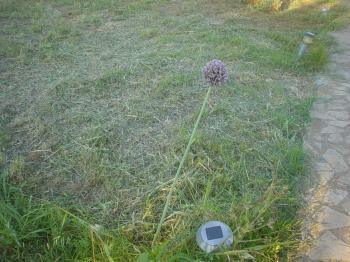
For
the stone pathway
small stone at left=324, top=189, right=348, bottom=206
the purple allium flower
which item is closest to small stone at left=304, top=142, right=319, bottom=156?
the stone pathway

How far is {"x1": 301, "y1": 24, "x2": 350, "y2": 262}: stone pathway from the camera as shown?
7.41 ft

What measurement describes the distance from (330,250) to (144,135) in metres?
1.58

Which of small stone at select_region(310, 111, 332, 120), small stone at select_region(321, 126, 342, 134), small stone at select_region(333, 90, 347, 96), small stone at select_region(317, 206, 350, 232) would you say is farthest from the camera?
small stone at select_region(333, 90, 347, 96)

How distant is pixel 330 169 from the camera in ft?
9.25

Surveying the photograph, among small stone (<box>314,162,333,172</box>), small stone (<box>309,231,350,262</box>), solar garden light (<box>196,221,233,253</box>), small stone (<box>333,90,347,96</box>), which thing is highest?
solar garden light (<box>196,221,233,253</box>)

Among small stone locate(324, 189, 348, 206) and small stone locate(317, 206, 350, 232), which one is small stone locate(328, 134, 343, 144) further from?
small stone locate(317, 206, 350, 232)

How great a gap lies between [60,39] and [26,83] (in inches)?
45.2

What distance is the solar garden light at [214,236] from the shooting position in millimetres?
2039

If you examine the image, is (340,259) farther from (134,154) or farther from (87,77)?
(87,77)

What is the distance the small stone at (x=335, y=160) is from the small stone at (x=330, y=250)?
700 mm

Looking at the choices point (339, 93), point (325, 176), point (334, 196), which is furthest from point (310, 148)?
point (339, 93)

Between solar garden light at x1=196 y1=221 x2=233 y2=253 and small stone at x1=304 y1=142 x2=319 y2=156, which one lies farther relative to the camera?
small stone at x1=304 y1=142 x2=319 y2=156

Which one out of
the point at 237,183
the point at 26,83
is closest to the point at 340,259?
the point at 237,183

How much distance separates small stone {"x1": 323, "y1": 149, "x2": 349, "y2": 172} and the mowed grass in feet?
0.74
